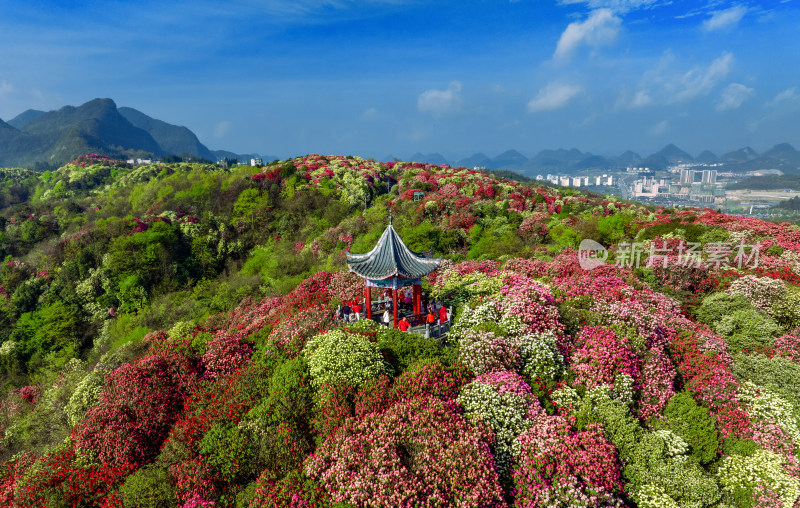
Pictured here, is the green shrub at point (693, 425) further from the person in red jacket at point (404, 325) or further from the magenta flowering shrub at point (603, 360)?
the person in red jacket at point (404, 325)

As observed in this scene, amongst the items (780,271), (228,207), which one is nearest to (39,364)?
(228,207)

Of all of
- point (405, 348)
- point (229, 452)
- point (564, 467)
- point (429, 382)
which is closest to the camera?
point (564, 467)

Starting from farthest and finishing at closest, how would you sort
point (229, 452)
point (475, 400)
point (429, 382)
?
point (429, 382) → point (475, 400) → point (229, 452)

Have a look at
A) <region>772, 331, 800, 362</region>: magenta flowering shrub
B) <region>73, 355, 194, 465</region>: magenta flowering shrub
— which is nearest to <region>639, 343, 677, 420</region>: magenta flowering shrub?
<region>772, 331, 800, 362</region>: magenta flowering shrub

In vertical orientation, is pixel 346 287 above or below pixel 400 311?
above

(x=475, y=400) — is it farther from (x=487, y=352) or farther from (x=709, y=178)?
(x=709, y=178)

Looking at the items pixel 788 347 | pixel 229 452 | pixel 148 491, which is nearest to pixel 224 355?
pixel 229 452

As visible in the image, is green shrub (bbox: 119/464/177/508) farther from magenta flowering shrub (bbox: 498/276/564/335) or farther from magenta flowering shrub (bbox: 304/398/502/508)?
magenta flowering shrub (bbox: 498/276/564/335)
